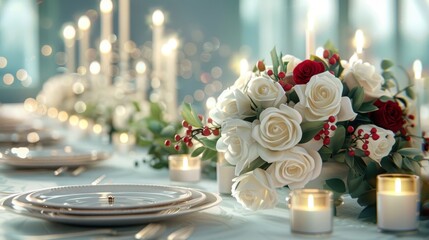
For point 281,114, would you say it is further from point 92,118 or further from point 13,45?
point 13,45

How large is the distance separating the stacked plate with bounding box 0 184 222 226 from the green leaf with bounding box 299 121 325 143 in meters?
0.16

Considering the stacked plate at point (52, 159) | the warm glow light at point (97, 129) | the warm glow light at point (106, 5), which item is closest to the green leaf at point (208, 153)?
the stacked plate at point (52, 159)

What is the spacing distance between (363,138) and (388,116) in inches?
4.4

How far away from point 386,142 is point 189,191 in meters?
0.30

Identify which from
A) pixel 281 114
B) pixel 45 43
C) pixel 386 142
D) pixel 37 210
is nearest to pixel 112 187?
pixel 37 210

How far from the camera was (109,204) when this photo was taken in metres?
1.10

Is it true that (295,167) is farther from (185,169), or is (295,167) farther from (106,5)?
(106,5)

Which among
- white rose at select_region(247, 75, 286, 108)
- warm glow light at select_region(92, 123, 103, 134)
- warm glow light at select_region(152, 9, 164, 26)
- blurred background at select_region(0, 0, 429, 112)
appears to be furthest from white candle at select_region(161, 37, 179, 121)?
blurred background at select_region(0, 0, 429, 112)

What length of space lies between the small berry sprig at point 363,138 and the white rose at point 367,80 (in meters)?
0.09

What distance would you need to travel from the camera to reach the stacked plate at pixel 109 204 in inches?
39.2

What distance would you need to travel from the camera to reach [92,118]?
10.3 ft

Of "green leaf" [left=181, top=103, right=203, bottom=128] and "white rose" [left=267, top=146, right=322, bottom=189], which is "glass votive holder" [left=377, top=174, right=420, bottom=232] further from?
"green leaf" [left=181, top=103, right=203, bottom=128]

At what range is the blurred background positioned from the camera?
195 inches

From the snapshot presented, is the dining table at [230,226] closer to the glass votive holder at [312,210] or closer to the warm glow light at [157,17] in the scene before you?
the glass votive holder at [312,210]
